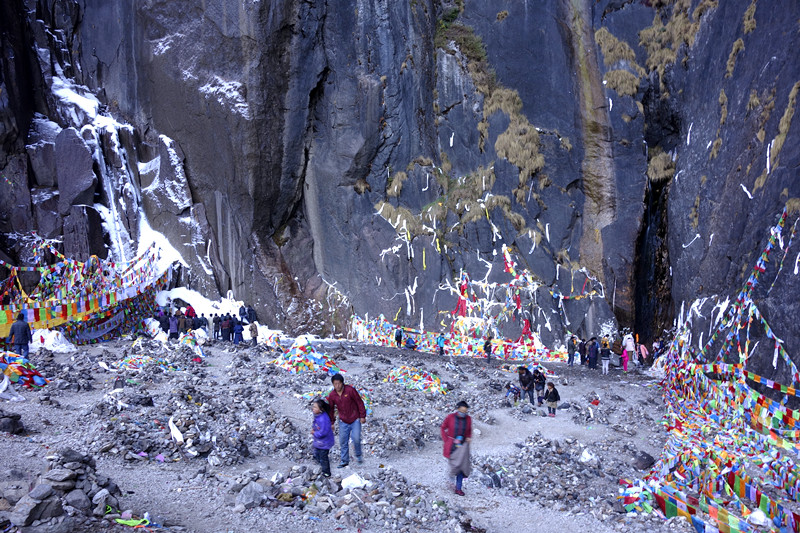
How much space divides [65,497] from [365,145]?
879 inches

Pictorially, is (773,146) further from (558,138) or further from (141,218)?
(141,218)

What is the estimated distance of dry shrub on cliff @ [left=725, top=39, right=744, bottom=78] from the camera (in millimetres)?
18203

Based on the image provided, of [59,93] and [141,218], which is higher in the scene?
[59,93]

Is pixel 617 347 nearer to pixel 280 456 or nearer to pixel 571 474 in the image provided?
pixel 571 474

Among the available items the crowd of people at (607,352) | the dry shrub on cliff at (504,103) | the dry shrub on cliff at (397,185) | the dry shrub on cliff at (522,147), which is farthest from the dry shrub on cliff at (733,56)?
the dry shrub on cliff at (397,185)

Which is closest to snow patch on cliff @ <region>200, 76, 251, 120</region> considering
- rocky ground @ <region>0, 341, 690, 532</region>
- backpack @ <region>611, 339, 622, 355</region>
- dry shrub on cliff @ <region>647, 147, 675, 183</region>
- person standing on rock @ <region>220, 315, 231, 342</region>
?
person standing on rock @ <region>220, 315, 231, 342</region>

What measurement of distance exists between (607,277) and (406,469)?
16800 mm

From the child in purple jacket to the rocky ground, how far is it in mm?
191

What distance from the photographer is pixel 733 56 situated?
18500mm

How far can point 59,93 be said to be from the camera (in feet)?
88.8

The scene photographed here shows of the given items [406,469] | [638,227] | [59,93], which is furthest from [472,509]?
[59,93]

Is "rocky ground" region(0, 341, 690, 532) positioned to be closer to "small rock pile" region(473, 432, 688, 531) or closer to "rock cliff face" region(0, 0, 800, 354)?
"small rock pile" region(473, 432, 688, 531)

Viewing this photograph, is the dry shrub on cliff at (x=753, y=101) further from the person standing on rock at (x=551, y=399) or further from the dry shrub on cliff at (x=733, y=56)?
the person standing on rock at (x=551, y=399)

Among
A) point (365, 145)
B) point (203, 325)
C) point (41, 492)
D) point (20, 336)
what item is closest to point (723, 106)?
point (365, 145)
